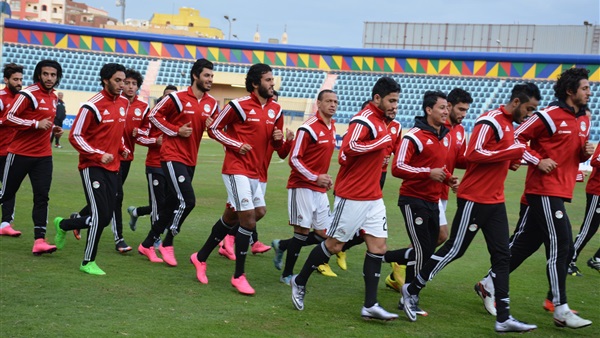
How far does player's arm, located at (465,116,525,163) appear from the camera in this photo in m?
6.71

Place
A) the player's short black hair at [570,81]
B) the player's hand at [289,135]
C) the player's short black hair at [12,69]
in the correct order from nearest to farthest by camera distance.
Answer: the player's short black hair at [570,81] → the player's hand at [289,135] → the player's short black hair at [12,69]

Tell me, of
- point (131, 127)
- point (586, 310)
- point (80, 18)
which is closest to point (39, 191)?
point (131, 127)

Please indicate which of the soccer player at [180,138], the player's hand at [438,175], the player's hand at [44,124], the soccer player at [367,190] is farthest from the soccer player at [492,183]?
the player's hand at [44,124]

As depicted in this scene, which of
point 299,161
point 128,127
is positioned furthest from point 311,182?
point 128,127

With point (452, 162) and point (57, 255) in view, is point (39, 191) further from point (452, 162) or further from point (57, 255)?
point (452, 162)

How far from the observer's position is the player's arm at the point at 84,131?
8.10 metres

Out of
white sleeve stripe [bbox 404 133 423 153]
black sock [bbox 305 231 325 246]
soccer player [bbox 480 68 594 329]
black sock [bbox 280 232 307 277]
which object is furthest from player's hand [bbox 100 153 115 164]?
soccer player [bbox 480 68 594 329]

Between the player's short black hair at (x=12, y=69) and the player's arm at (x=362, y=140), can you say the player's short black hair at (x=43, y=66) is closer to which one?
the player's short black hair at (x=12, y=69)

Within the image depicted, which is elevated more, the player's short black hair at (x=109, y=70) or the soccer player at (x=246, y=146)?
the player's short black hair at (x=109, y=70)

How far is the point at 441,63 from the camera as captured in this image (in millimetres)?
44500

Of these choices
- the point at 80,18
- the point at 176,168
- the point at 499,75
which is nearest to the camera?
the point at 176,168

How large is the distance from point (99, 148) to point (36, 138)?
150 centimetres

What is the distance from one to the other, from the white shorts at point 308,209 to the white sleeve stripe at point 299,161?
50 centimetres

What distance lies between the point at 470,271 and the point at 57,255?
4.94 meters
